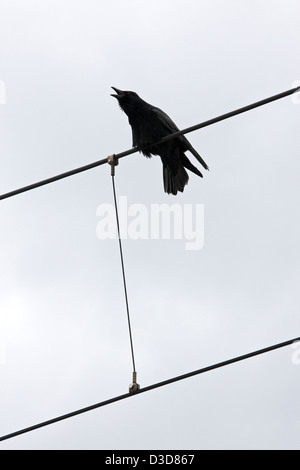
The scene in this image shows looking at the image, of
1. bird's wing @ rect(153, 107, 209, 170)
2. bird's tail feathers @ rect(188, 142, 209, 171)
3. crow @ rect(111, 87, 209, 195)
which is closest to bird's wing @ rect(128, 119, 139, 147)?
crow @ rect(111, 87, 209, 195)

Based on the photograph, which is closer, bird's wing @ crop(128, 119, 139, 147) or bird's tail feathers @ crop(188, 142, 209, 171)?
bird's tail feathers @ crop(188, 142, 209, 171)

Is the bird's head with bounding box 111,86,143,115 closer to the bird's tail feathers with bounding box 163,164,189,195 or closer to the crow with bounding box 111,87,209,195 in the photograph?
the crow with bounding box 111,87,209,195

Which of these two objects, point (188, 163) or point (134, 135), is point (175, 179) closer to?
point (188, 163)

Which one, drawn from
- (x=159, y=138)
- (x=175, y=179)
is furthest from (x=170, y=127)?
(x=175, y=179)

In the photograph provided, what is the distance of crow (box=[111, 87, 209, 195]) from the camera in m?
10.0

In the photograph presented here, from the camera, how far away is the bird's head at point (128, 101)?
1034cm

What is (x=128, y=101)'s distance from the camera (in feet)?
34.0

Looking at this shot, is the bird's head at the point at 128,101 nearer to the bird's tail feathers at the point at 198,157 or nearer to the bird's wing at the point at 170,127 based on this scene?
the bird's wing at the point at 170,127

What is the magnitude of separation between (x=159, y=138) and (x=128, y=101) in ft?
2.39

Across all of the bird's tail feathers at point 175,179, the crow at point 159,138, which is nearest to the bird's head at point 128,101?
the crow at point 159,138
